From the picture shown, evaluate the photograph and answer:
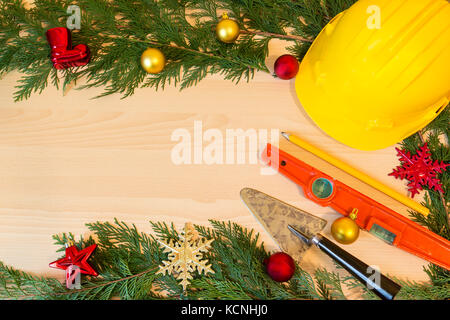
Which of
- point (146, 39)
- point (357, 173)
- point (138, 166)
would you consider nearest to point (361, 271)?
point (357, 173)

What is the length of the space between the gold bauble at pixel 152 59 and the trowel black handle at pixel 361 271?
1.44 feet

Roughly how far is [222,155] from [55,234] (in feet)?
1.18

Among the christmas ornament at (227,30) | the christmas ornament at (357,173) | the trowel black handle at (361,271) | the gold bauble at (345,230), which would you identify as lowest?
the trowel black handle at (361,271)

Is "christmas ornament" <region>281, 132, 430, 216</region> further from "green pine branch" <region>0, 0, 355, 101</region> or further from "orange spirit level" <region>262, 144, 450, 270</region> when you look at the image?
"green pine branch" <region>0, 0, 355, 101</region>

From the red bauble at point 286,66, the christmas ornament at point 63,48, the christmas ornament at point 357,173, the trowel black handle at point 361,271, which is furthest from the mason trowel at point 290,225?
→ the christmas ornament at point 63,48

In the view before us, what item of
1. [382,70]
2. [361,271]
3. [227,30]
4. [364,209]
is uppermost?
[227,30]

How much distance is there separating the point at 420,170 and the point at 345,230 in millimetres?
195

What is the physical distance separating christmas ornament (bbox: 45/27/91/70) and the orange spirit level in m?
0.40

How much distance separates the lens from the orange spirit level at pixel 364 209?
58cm

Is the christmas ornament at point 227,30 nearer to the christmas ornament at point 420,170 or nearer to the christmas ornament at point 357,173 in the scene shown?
the christmas ornament at point 357,173

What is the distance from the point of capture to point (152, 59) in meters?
0.60

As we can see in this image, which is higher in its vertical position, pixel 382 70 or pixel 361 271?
pixel 382 70

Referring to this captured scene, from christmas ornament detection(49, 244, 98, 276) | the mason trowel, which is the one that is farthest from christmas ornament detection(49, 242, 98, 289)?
the mason trowel

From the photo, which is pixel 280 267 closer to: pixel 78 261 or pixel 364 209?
pixel 364 209
